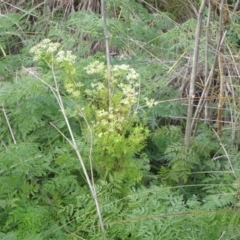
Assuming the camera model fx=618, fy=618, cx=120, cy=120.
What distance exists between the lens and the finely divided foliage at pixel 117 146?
2322 mm

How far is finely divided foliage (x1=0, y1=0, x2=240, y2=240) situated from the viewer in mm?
2322

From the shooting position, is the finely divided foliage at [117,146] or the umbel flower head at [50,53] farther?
the umbel flower head at [50,53]

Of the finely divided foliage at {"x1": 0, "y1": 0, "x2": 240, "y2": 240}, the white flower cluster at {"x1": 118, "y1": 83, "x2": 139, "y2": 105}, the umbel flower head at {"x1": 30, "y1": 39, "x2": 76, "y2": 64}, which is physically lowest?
the finely divided foliage at {"x1": 0, "y1": 0, "x2": 240, "y2": 240}

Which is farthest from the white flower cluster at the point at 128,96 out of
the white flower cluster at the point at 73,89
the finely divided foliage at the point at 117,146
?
the white flower cluster at the point at 73,89

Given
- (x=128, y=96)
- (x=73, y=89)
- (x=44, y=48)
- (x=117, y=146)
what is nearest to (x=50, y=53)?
(x=44, y=48)

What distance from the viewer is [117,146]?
2.51 metres

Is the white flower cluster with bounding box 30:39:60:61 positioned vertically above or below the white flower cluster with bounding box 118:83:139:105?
above

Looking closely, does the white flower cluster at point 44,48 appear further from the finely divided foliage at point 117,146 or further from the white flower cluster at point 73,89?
the white flower cluster at point 73,89

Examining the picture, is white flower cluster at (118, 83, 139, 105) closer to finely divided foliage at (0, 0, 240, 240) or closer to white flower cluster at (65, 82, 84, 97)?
finely divided foliage at (0, 0, 240, 240)

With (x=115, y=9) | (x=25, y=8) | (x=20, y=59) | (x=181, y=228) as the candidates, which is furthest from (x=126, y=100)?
(x=25, y=8)

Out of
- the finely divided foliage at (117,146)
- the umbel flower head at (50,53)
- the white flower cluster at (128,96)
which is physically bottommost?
the finely divided foliage at (117,146)

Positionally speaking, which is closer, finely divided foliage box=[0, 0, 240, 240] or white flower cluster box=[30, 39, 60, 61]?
finely divided foliage box=[0, 0, 240, 240]

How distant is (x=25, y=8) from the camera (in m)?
4.00

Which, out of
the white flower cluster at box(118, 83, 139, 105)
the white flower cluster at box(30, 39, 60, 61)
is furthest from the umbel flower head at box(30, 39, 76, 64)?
the white flower cluster at box(118, 83, 139, 105)
